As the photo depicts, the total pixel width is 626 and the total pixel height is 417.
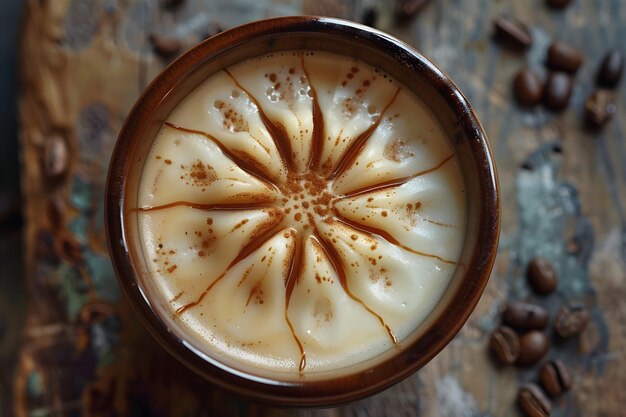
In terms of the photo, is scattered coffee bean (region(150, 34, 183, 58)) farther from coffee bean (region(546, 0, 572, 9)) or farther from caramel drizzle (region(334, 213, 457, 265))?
coffee bean (region(546, 0, 572, 9))

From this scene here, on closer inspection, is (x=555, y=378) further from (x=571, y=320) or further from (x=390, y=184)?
(x=390, y=184)

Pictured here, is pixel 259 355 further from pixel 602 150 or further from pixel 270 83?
pixel 602 150

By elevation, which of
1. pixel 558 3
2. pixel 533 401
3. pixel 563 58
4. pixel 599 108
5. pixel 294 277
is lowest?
pixel 533 401

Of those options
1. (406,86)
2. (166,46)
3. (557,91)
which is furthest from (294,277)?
(557,91)

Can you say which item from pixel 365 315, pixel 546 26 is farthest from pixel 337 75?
pixel 546 26

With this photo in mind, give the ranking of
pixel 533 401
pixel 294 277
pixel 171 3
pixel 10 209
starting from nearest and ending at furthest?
pixel 294 277 < pixel 533 401 < pixel 171 3 < pixel 10 209

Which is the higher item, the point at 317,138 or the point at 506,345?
the point at 317,138

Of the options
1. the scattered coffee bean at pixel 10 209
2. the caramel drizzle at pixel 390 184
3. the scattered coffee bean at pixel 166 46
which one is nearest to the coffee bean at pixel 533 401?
the caramel drizzle at pixel 390 184
